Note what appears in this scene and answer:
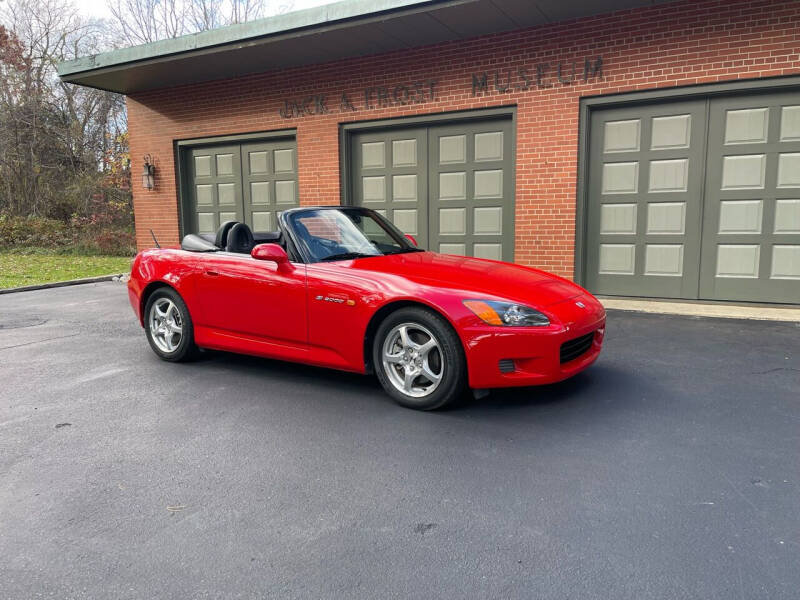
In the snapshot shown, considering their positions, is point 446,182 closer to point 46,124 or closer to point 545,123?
point 545,123

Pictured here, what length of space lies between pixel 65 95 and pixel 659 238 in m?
23.5

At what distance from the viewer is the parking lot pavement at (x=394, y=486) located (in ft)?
7.04

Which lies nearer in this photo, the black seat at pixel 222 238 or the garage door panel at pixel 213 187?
the black seat at pixel 222 238

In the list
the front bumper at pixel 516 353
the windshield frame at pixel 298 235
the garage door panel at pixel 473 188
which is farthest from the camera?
the garage door panel at pixel 473 188

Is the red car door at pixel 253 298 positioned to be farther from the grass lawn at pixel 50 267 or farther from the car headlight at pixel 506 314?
the grass lawn at pixel 50 267

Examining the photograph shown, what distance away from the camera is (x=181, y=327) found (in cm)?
521

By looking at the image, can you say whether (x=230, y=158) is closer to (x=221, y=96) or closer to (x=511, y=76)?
(x=221, y=96)

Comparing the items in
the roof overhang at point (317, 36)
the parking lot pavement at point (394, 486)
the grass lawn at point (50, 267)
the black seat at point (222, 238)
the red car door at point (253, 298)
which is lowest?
the parking lot pavement at point (394, 486)

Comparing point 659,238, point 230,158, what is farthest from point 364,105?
point 659,238

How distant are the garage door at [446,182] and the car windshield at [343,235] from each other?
416 cm

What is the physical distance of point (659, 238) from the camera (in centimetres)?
806

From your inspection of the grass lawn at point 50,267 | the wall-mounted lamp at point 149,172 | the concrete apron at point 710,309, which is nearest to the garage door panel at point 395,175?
the concrete apron at point 710,309

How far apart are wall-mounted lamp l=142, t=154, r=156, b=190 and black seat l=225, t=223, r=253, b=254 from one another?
8100 millimetres

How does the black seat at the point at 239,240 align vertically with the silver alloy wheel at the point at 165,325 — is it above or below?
above
